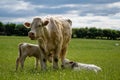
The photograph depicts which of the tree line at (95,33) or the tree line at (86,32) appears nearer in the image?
the tree line at (86,32)

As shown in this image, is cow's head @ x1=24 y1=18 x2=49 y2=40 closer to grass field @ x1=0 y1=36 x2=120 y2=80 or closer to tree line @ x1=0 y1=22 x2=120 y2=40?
grass field @ x1=0 y1=36 x2=120 y2=80

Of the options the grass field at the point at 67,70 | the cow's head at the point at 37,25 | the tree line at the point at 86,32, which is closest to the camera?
the grass field at the point at 67,70

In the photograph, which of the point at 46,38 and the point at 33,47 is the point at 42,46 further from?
the point at 33,47

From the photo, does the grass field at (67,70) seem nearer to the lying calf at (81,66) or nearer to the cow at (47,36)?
the lying calf at (81,66)

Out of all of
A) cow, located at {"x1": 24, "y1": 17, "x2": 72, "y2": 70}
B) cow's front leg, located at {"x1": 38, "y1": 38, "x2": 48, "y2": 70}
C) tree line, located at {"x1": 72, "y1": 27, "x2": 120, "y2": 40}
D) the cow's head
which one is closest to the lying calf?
cow, located at {"x1": 24, "y1": 17, "x2": 72, "y2": 70}

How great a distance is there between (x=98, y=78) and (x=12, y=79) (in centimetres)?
298

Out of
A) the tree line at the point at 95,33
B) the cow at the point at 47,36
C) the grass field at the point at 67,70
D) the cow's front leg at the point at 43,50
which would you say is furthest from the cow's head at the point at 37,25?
the tree line at the point at 95,33

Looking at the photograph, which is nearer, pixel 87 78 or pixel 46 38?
pixel 87 78

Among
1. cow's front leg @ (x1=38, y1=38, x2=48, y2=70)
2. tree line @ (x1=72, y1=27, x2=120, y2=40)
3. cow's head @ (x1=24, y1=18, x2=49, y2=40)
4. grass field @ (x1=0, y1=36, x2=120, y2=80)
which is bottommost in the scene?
tree line @ (x1=72, y1=27, x2=120, y2=40)

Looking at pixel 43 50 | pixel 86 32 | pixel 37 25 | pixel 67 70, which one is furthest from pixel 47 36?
pixel 86 32

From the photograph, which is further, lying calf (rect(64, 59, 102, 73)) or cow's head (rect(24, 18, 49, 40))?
lying calf (rect(64, 59, 102, 73))

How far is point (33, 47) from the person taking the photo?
1783cm

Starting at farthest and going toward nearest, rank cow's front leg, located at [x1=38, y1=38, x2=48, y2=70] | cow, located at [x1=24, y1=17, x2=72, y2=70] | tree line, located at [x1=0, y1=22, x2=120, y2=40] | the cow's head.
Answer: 1. tree line, located at [x1=0, y1=22, x2=120, y2=40]
2. cow's front leg, located at [x1=38, y1=38, x2=48, y2=70]
3. cow, located at [x1=24, y1=17, x2=72, y2=70]
4. the cow's head

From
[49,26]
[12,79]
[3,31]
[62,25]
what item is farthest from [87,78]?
[3,31]
